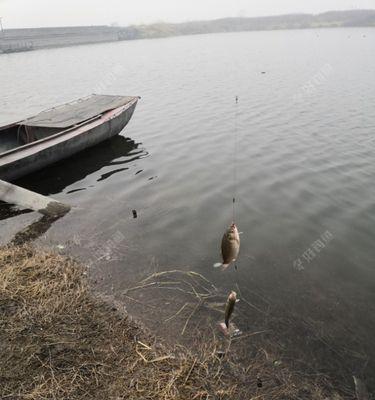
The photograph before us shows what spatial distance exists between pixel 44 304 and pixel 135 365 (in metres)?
1.76

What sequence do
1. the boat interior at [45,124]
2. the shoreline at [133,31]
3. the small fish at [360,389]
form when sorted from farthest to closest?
1. the shoreline at [133,31]
2. the boat interior at [45,124]
3. the small fish at [360,389]

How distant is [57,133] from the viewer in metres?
11.4

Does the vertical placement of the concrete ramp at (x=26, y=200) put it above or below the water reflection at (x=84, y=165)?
above

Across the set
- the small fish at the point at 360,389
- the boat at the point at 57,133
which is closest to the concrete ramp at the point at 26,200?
the boat at the point at 57,133

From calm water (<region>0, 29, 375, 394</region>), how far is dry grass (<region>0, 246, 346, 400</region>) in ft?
1.67

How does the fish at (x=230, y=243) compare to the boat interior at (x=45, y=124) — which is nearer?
the fish at (x=230, y=243)

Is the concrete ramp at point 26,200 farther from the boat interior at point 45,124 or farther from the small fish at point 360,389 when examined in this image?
the small fish at point 360,389

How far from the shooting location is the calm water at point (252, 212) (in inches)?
221

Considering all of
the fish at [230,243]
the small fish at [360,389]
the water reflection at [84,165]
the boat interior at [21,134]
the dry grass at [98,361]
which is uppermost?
the fish at [230,243]

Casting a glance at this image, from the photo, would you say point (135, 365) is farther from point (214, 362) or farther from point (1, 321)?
point (1, 321)

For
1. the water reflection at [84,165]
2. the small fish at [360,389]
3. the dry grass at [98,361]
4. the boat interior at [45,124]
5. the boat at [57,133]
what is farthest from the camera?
the boat interior at [45,124]

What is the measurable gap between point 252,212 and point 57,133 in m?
6.96

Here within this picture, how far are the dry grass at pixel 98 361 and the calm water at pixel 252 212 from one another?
1.67ft

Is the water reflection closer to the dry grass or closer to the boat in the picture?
the boat
